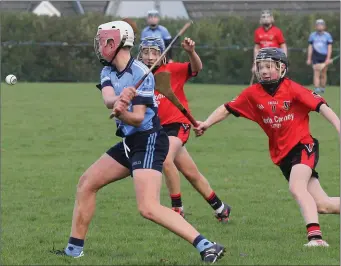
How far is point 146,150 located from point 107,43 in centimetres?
90

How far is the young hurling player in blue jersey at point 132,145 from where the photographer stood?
7.05 meters

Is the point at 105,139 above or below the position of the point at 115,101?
below

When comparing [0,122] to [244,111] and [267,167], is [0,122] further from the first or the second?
[244,111]

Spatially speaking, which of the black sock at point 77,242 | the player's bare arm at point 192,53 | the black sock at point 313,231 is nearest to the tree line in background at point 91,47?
the player's bare arm at point 192,53

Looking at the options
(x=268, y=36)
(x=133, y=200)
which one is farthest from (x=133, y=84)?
(x=268, y=36)

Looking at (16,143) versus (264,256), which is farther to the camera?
(16,143)

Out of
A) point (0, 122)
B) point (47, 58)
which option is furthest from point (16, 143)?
Result: point (47, 58)

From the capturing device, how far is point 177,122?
10070 mm

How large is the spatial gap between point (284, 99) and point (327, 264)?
190cm

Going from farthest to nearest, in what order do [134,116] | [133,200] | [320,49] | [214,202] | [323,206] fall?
1. [320,49]
2. [133,200]
3. [214,202]
4. [323,206]
5. [134,116]

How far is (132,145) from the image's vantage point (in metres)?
7.32

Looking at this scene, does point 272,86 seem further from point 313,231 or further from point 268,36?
point 268,36

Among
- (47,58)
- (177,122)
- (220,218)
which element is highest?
(177,122)

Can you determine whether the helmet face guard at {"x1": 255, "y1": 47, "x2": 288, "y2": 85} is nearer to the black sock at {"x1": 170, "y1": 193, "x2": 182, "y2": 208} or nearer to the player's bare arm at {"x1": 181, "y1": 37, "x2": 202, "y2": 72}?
the player's bare arm at {"x1": 181, "y1": 37, "x2": 202, "y2": 72}
